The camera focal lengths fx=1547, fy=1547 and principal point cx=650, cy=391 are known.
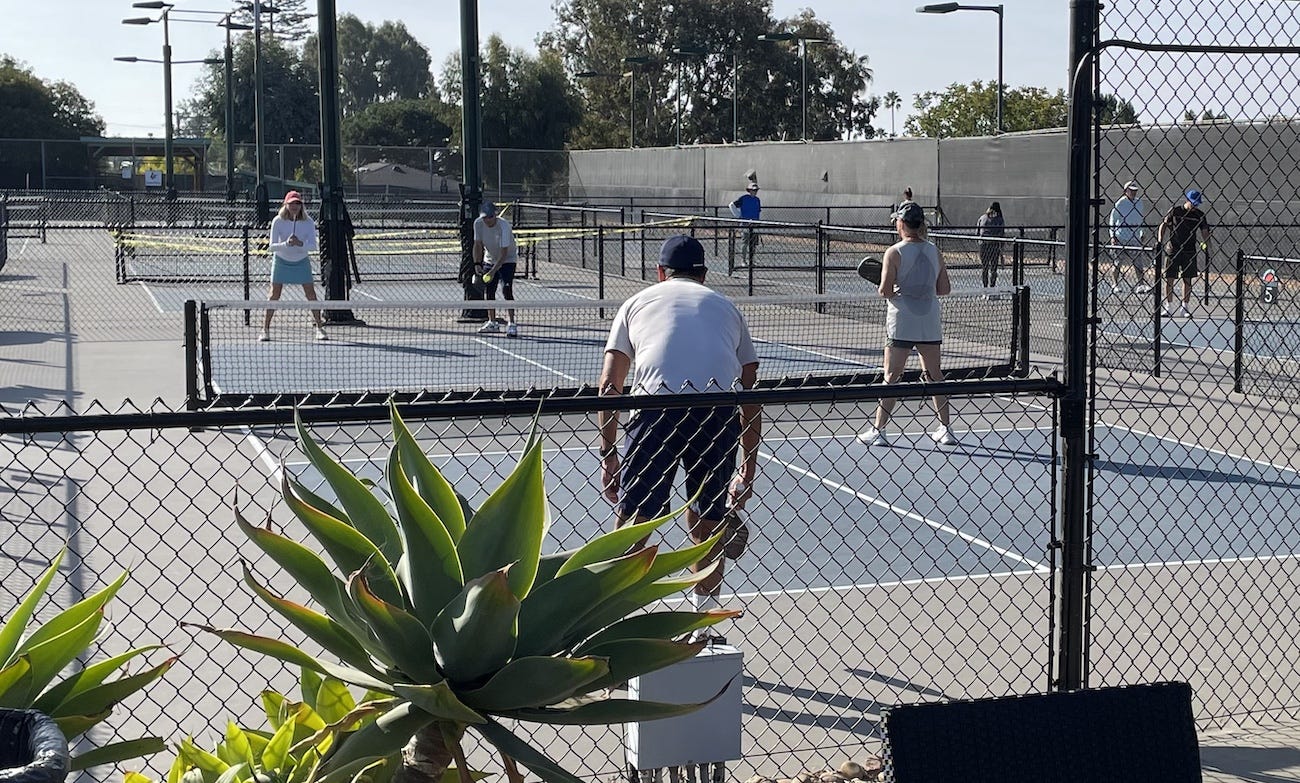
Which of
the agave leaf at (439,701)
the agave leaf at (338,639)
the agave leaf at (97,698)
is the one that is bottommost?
the agave leaf at (97,698)

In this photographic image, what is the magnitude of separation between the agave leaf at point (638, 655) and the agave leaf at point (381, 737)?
384 millimetres

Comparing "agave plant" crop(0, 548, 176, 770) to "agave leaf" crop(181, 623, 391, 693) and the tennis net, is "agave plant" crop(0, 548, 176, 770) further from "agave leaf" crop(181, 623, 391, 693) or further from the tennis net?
the tennis net

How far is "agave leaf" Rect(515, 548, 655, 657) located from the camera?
3.23 meters

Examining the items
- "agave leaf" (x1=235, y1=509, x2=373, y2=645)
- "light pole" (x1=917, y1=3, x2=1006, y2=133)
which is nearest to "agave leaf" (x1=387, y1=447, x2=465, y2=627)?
"agave leaf" (x1=235, y1=509, x2=373, y2=645)

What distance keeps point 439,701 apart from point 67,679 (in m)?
0.86

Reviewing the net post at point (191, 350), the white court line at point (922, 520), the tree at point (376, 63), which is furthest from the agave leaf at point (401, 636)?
the tree at point (376, 63)

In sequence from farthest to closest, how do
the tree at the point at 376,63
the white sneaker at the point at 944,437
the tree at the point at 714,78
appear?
the tree at the point at 376,63, the tree at the point at 714,78, the white sneaker at the point at 944,437

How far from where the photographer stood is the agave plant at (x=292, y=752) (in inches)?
128

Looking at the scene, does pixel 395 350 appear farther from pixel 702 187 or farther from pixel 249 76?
pixel 249 76

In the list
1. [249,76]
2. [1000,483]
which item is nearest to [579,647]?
[1000,483]

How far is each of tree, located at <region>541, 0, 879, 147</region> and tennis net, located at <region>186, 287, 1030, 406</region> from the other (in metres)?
67.4

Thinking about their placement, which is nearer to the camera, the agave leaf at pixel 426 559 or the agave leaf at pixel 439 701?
the agave leaf at pixel 439 701

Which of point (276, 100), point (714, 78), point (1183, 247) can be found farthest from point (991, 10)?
point (276, 100)

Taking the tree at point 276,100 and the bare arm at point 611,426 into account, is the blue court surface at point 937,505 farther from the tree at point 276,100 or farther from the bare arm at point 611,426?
the tree at point 276,100
